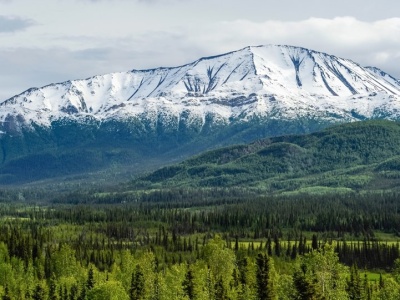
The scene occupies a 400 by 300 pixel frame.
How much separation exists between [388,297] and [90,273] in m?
68.5

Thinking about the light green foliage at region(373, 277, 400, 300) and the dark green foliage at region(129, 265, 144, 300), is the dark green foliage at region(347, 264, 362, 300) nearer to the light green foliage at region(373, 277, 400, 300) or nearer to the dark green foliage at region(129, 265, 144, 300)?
the light green foliage at region(373, 277, 400, 300)

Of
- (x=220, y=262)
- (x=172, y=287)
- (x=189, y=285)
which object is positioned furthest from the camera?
(x=220, y=262)

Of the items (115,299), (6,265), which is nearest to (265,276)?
(115,299)

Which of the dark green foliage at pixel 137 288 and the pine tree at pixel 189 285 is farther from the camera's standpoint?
the dark green foliage at pixel 137 288

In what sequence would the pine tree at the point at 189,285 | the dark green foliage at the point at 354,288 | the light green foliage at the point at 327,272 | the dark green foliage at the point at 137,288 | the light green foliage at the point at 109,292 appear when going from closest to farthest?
the light green foliage at the point at 327,272 → the dark green foliage at the point at 354,288 → the pine tree at the point at 189,285 → the light green foliage at the point at 109,292 → the dark green foliage at the point at 137,288

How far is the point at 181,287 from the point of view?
148 m

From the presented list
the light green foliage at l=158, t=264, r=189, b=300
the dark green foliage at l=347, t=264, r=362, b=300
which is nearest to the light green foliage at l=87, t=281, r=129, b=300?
the light green foliage at l=158, t=264, r=189, b=300

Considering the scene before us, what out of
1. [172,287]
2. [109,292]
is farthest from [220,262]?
[109,292]

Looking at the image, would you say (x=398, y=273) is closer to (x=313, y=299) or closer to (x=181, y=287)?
(x=181, y=287)

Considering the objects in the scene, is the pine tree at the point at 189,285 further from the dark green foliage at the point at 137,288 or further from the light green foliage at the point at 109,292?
the light green foliage at the point at 109,292

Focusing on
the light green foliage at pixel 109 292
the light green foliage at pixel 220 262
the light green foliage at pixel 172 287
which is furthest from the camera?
the light green foliage at pixel 220 262

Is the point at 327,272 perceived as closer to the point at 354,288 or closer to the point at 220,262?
the point at 354,288

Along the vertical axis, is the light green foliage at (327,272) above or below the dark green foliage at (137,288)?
above

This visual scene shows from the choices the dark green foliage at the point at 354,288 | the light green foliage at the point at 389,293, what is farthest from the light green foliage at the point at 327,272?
the light green foliage at the point at 389,293
